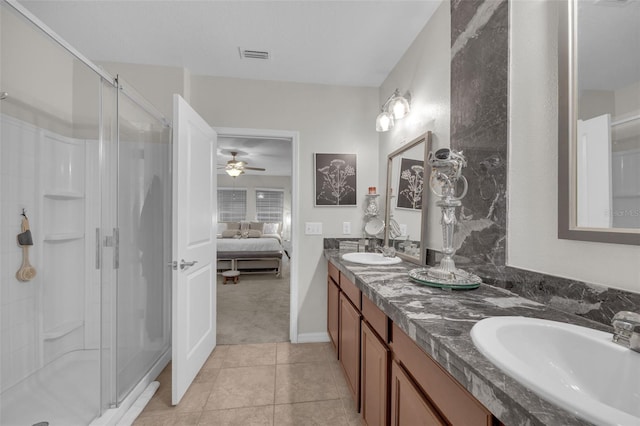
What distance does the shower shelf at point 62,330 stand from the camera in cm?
183

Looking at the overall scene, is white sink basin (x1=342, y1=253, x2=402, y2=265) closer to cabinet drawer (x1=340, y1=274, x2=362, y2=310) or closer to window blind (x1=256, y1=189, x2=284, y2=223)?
cabinet drawer (x1=340, y1=274, x2=362, y2=310)

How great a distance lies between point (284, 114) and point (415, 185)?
1.46 meters

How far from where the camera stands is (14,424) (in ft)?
4.58

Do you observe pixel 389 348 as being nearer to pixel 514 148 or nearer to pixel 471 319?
pixel 471 319

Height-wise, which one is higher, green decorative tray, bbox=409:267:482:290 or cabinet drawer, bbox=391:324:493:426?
green decorative tray, bbox=409:267:482:290

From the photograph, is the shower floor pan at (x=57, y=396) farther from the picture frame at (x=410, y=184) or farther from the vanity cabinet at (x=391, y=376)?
the picture frame at (x=410, y=184)

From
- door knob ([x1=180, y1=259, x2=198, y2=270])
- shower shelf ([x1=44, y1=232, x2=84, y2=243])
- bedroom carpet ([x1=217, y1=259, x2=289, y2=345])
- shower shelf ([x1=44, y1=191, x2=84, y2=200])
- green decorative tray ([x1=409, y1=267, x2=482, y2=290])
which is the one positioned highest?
shower shelf ([x1=44, y1=191, x2=84, y2=200])

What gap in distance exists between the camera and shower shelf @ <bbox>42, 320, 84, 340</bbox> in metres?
1.83

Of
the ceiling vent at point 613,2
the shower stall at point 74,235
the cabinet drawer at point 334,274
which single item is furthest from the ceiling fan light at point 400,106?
the shower stall at point 74,235

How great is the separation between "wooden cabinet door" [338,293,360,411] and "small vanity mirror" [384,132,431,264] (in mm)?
581

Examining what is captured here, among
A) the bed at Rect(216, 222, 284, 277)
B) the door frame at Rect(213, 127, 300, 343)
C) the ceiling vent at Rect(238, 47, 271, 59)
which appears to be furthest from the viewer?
the bed at Rect(216, 222, 284, 277)

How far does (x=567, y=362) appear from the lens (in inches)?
26.3

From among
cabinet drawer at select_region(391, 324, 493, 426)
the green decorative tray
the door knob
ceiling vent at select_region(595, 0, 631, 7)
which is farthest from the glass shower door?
ceiling vent at select_region(595, 0, 631, 7)

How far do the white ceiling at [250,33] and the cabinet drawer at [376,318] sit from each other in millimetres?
1817
